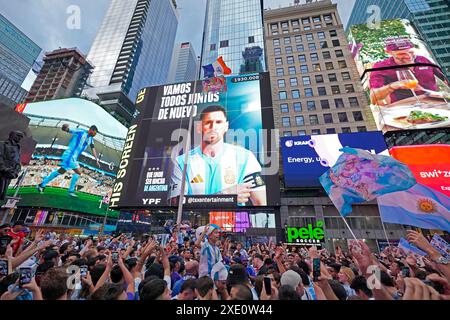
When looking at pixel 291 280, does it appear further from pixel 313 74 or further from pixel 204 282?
pixel 313 74

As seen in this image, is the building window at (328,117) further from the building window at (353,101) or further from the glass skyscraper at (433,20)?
the glass skyscraper at (433,20)

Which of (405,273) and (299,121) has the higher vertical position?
(299,121)

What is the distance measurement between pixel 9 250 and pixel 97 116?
4694cm

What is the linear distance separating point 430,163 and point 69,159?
2093 inches

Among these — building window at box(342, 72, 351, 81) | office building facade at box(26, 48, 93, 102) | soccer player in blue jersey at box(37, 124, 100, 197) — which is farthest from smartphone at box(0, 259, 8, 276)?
office building facade at box(26, 48, 93, 102)

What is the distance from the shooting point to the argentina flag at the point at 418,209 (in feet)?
22.5

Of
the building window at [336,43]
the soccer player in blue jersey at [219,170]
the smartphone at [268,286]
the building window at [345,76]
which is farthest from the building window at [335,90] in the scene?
the smartphone at [268,286]

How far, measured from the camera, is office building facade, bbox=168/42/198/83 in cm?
13488

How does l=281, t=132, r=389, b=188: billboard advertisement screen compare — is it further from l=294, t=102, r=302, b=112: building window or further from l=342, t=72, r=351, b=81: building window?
l=342, t=72, r=351, b=81: building window

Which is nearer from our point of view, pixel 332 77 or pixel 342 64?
pixel 332 77

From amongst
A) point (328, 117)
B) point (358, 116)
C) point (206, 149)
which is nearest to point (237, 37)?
point (328, 117)

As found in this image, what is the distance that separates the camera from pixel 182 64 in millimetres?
139625
